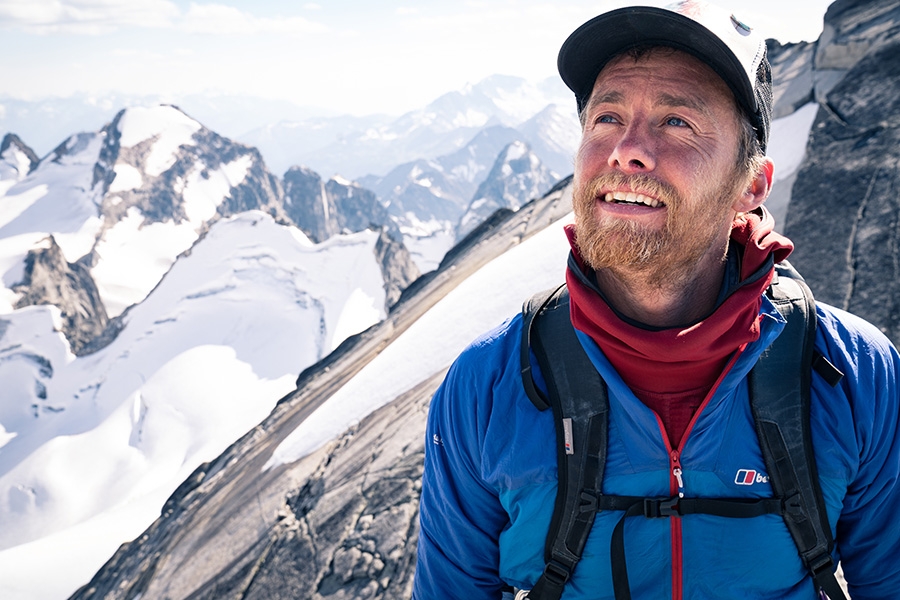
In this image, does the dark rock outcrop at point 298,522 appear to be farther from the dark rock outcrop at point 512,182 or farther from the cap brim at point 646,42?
the dark rock outcrop at point 512,182

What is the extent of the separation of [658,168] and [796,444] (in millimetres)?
1111

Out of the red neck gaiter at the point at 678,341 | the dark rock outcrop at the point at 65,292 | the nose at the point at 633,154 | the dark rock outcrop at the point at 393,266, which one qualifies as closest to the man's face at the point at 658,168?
the nose at the point at 633,154

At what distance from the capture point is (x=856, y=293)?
7.31m

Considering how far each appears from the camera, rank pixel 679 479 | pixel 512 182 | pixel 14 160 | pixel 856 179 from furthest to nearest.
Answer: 1. pixel 512 182
2. pixel 14 160
3. pixel 856 179
4. pixel 679 479

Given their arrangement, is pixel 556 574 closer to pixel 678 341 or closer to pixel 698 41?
pixel 678 341

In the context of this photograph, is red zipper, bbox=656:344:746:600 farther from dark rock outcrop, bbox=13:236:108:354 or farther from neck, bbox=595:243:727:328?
dark rock outcrop, bbox=13:236:108:354

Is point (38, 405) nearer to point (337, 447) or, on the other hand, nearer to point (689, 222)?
point (337, 447)

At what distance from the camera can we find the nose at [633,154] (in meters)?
2.15

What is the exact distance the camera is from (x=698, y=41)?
2.16 m

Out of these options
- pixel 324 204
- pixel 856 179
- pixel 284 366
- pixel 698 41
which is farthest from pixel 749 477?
pixel 324 204

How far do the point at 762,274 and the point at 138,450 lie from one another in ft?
105

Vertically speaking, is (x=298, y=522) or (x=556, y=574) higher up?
(x=298, y=522)

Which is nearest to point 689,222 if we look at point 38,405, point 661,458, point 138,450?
point 661,458

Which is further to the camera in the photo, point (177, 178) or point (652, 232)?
point (177, 178)
